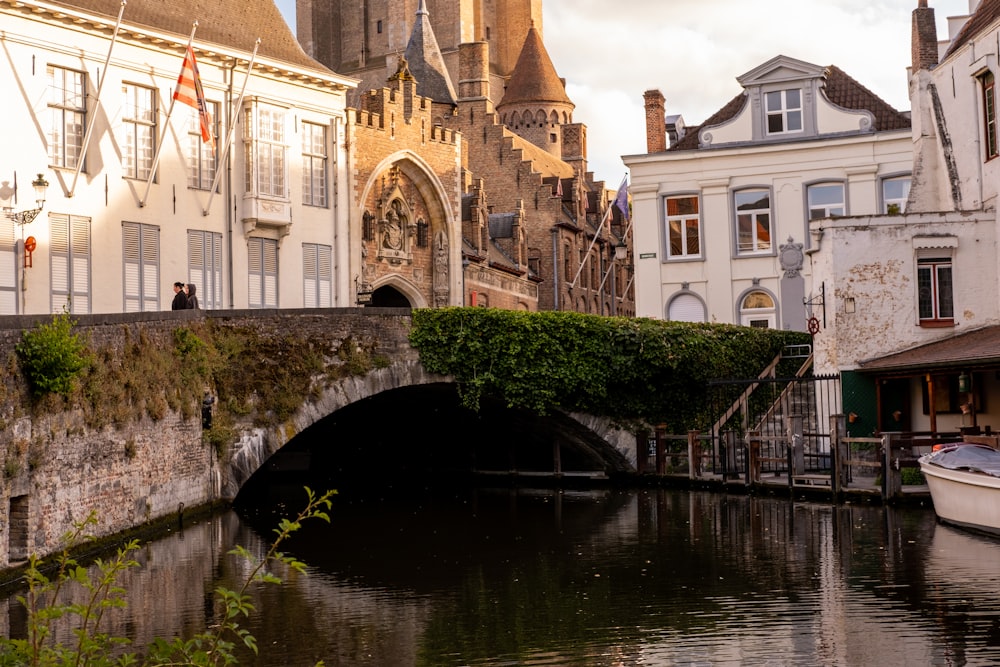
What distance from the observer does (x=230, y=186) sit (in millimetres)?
33219

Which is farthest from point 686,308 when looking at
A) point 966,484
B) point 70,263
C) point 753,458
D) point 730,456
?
point 966,484

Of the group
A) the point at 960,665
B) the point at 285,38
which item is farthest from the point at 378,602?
the point at 285,38

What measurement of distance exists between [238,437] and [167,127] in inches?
396

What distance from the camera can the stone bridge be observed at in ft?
53.8

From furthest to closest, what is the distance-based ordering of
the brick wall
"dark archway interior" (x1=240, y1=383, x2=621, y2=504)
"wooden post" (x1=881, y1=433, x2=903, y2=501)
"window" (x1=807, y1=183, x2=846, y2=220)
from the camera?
"window" (x1=807, y1=183, x2=846, y2=220) → "dark archway interior" (x1=240, y1=383, x2=621, y2=504) → "wooden post" (x1=881, y1=433, x2=903, y2=501) → the brick wall

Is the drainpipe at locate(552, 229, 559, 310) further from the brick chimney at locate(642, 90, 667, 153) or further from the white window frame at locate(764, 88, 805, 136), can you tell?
the white window frame at locate(764, 88, 805, 136)

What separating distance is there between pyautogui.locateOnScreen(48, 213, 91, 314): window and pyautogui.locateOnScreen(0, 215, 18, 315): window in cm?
85

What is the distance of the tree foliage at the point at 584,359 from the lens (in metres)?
27.3

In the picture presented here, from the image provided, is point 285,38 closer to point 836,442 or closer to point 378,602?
point 836,442

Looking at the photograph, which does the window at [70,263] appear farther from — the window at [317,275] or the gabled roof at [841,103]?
the gabled roof at [841,103]

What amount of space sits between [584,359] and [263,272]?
366 inches

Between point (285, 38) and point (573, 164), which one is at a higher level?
point (573, 164)

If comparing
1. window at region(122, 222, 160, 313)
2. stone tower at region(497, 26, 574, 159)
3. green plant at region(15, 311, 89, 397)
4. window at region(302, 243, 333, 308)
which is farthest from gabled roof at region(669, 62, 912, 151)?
stone tower at region(497, 26, 574, 159)

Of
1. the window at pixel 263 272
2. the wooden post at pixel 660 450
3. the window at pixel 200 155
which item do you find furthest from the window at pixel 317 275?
the wooden post at pixel 660 450
